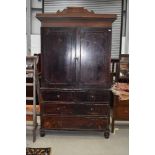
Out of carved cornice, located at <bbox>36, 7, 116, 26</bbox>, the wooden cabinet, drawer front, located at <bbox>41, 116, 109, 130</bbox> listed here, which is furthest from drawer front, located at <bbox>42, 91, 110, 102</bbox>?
carved cornice, located at <bbox>36, 7, 116, 26</bbox>

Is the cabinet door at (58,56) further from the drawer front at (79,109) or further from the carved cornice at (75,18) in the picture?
the drawer front at (79,109)

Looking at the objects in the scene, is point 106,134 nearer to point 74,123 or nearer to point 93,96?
point 74,123

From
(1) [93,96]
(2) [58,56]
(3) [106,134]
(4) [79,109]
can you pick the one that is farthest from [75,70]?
(3) [106,134]

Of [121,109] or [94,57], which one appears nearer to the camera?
[94,57]

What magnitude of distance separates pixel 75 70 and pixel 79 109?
24.1 inches

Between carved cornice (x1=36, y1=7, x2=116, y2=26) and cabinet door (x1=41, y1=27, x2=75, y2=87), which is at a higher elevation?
carved cornice (x1=36, y1=7, x2=116, y2=26)

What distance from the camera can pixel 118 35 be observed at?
6.36m

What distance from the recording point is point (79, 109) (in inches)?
152

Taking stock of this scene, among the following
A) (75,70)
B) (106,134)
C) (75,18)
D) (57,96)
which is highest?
(75,18)

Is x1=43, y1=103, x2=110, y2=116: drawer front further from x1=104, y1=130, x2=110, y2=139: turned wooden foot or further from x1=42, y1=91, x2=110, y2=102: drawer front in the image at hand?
x1=104, y1=130, x2=110, y2=139: turned wooden foot

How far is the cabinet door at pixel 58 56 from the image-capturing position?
12.4 feet

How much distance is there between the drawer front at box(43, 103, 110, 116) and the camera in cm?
386
